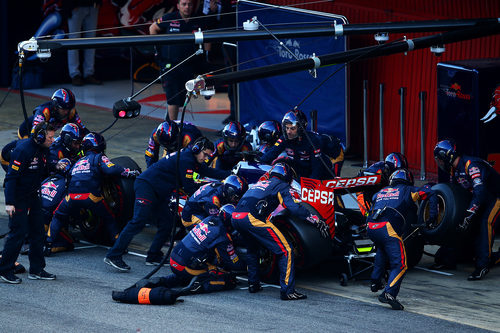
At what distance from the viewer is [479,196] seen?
35.0ft

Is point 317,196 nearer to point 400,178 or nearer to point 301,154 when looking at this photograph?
point 400,178

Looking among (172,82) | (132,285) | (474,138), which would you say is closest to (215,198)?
(132,285)

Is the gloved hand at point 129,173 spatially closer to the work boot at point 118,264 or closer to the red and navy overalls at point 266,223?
the work boot at point 118,264

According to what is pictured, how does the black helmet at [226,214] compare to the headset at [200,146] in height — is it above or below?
below

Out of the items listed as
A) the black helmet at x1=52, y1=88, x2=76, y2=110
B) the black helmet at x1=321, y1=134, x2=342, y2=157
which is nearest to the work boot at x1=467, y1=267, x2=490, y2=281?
the black helmet at x1=321, y1=134, x2=342, y2=157

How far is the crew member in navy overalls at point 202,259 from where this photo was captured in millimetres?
10023

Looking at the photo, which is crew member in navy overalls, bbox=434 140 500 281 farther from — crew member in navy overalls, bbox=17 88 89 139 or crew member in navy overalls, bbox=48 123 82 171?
crew member in navy overalls, bbox=17 88 89 139

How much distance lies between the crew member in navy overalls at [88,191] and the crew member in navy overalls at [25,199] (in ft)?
3.77

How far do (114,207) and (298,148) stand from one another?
99.5 inches

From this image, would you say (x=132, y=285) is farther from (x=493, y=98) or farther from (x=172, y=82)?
(x=172, y=82)

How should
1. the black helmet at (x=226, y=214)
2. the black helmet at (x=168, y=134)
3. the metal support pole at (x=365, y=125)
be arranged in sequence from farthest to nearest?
the metal support pole at (x=365, y=125)
the black helmet at (x=168, y=134)
the black helmet at (x=226, y=214)

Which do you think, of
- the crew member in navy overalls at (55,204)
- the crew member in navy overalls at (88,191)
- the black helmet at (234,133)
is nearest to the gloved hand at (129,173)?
the crew member in navy overalls at (88,191)

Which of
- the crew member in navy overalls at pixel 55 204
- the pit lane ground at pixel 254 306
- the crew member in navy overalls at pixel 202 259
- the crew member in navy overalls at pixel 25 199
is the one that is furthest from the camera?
the crew member in navy overalls at pixel 55 204

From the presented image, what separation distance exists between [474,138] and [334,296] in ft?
11.9
